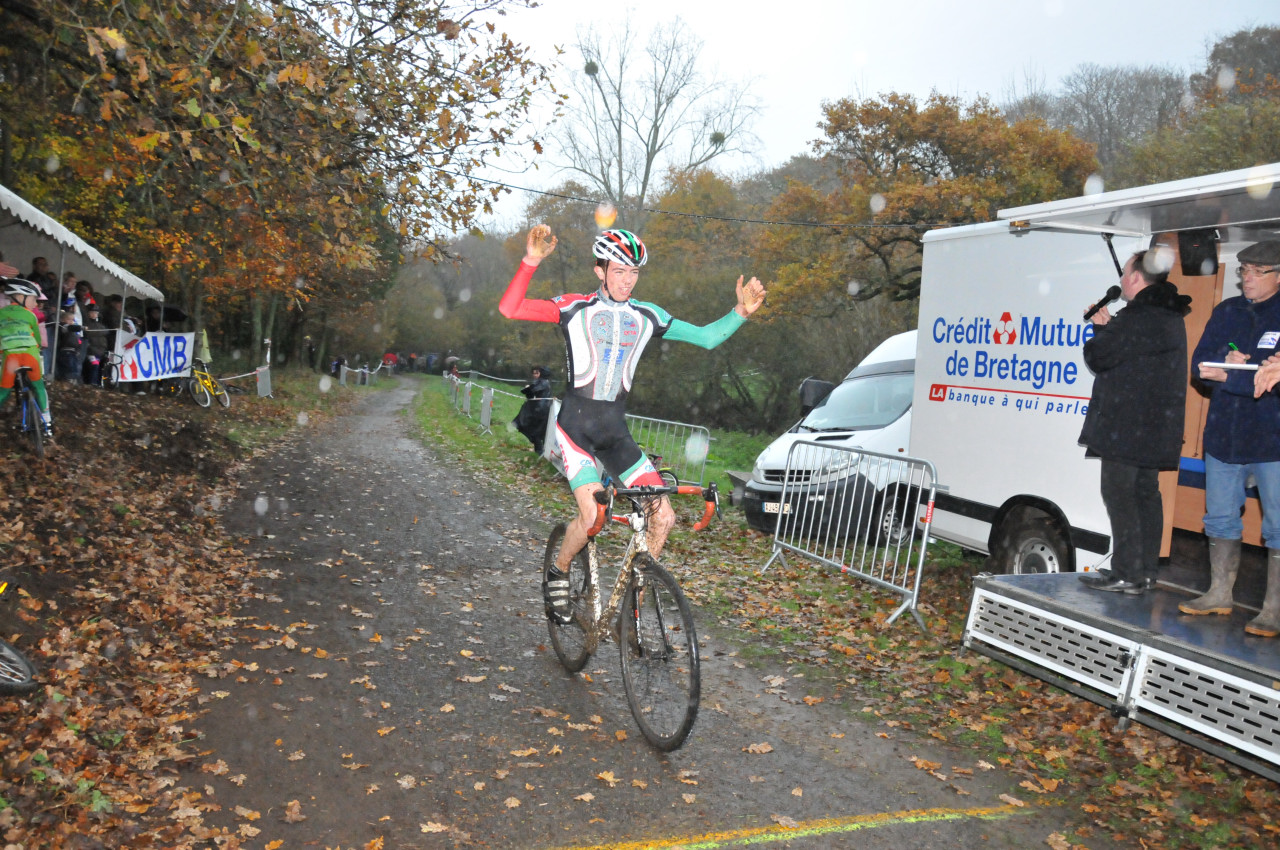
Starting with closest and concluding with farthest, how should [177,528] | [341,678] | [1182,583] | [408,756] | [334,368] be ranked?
[408,756] < [341,678] < [1182,583] < [177,528] < [334,368]

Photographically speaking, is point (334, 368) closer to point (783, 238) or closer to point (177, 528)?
point (783, 238)

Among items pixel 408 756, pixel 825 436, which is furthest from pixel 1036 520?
pixel 408 756

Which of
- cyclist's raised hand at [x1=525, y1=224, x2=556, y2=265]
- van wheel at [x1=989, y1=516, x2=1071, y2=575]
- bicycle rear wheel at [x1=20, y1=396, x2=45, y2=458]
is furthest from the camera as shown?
A: bicycle rear wheel at [x1=20, y1=396, x2=45, y2=458]

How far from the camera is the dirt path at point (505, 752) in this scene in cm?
403

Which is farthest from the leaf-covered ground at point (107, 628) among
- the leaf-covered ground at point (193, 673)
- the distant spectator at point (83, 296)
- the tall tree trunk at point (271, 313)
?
the tall tree trunk at point (271, 313)

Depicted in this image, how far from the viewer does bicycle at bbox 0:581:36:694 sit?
14.8 feet

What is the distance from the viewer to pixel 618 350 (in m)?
5.21

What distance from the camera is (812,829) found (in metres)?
4.08

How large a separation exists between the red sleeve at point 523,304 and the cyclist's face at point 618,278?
332 mm

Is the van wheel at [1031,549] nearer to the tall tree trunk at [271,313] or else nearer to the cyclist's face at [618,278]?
the cyclist's face at [618,278]

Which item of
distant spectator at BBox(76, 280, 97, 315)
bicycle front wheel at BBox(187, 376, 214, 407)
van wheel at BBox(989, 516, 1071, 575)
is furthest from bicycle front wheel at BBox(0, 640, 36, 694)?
bicycle front wheel at BBox(187, 376, 214, 407)

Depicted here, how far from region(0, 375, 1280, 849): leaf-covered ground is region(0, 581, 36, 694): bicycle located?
0.20 ft

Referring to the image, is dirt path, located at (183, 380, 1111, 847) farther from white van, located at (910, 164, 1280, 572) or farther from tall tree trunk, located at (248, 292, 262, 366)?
tall tree trunk, located at (248, 292, 262, 366)

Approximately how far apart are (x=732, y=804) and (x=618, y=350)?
2506mm
